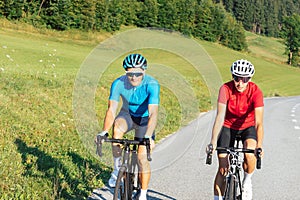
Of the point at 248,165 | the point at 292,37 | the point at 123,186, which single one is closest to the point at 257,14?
the point at 292,37

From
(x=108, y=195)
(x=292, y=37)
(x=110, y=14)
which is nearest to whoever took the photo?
(x=108, y=195)

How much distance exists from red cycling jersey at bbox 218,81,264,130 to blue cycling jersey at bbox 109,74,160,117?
0.82m

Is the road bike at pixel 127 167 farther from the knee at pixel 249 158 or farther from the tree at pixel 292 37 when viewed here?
the tree at pixel 292 37

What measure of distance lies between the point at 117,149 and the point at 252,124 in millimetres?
1707

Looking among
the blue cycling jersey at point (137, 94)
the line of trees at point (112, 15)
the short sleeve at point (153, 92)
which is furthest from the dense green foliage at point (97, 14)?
the short sleeve at point (153, 92)

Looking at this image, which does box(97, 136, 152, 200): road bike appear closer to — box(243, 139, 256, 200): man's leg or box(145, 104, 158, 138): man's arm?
box(145, 104, 158, 138): man's arm

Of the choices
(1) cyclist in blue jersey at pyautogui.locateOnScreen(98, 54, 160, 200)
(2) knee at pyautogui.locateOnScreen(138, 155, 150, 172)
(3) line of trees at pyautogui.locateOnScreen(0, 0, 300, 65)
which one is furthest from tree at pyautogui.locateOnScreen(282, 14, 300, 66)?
(2) knee at pyautogui.locateOnScreen(138, 155, 150, 172)

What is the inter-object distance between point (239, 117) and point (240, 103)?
0.22 metres

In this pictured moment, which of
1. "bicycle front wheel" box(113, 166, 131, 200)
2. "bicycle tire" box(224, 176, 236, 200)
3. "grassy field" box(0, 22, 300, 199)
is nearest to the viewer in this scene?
"bicycle front wheel" box(113, 166, 131, 200)

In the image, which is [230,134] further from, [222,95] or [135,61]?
[135,61]

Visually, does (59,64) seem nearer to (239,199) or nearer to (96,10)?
(96,10)

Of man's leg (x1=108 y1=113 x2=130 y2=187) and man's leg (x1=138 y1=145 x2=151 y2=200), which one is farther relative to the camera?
man's leg (x1=108 y1=113 x2=130 y2=187)

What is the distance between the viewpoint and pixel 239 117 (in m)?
5.78

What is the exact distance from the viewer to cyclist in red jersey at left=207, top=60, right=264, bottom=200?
5.37 m
